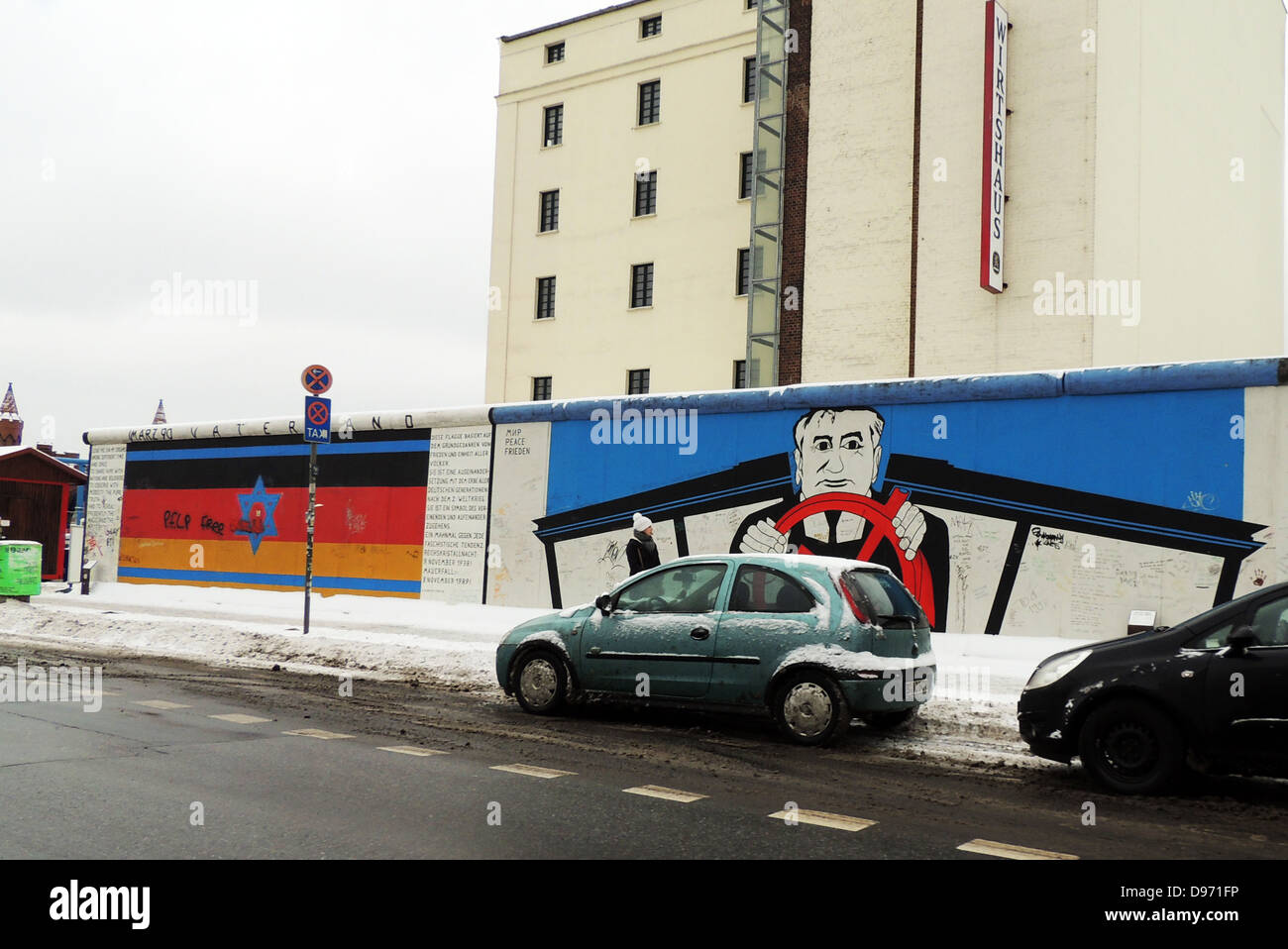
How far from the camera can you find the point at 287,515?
2152 cm

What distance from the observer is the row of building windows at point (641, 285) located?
33562mm

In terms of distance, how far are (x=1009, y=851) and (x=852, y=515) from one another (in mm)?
9621

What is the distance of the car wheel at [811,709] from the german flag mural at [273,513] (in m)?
11.5

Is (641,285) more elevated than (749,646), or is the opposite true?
(641,285)

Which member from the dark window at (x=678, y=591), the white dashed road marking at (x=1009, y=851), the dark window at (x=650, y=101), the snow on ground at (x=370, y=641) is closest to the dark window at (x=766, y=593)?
the dark window at (x=678, y=591)

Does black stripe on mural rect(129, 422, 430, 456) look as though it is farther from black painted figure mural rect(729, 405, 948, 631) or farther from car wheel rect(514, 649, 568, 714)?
car wheel rect(514, 649, 568, 714)

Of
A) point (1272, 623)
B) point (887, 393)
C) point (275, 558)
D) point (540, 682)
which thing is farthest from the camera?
point (275, 558)

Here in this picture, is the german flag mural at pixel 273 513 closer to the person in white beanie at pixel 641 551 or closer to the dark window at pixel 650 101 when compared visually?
the person in white beanie at pixel 641 551

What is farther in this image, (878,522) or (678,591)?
(878,522)

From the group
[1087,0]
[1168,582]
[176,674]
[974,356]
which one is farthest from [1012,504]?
[1087,0]

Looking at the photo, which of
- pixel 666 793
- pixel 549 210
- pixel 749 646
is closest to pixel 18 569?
pixel 749 646

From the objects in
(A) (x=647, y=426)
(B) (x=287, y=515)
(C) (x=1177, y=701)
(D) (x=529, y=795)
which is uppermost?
(A) (x=647, y=426)

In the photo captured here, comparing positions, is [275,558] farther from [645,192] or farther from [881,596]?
[645,192]
